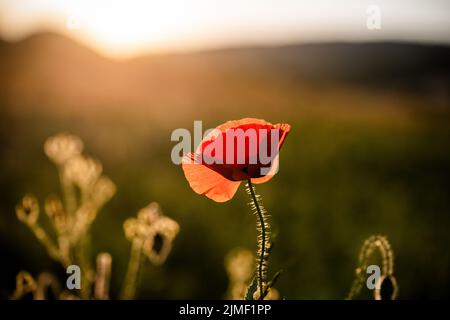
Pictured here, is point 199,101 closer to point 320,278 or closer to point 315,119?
point 315,119

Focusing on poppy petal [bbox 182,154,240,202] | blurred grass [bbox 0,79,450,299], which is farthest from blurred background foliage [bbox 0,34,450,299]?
poppy petal [bbox 182,154,240,202]

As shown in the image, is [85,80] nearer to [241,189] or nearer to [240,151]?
[241,189]

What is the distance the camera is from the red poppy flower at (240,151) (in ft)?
3.41

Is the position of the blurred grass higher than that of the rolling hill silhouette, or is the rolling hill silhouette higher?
the rolling hill silhouette

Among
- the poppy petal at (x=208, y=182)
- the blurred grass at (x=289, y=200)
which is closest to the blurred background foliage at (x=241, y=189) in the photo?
the blurred grass at (x=289, y=200)

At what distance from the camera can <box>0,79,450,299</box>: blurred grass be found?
2590mm

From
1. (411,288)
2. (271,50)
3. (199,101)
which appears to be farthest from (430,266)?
(271,50)

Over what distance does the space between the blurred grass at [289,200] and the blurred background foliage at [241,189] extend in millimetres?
10

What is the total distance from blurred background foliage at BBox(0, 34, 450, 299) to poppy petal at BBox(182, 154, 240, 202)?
0.13 meters

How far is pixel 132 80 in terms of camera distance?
8.55m

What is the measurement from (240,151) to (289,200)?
240 cm

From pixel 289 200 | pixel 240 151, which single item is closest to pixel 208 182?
pixel 240 151

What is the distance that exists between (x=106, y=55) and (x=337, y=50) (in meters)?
21.1

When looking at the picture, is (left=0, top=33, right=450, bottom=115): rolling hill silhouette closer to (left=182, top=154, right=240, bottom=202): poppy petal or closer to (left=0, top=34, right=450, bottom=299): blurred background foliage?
(left=0, top=34, right=450, bottom=299): blurred background foliage
